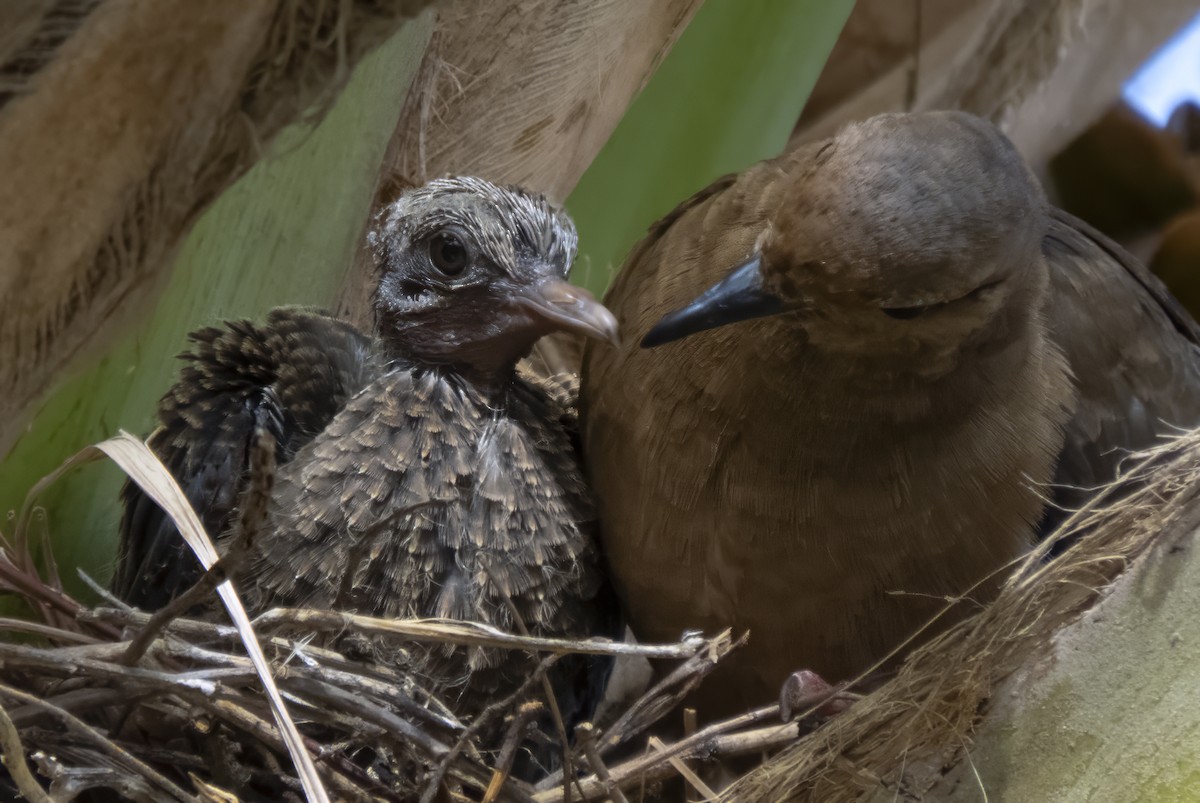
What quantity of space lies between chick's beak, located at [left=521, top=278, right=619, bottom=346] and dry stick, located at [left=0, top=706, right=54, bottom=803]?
2.10 feet

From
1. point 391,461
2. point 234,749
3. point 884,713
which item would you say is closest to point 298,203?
point 391,461

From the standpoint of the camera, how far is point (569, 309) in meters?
1.33

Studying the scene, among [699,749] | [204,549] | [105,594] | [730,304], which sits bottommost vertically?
[699,749]

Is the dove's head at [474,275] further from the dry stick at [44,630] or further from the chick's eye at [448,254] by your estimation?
the dry stick at [44,630]

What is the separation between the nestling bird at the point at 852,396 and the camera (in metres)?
1.17

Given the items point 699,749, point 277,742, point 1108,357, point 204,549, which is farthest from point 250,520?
point 1108,357

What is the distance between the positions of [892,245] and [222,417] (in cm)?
76

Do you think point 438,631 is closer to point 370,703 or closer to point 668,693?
point 370,703

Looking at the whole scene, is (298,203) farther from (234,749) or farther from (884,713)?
(884,713)

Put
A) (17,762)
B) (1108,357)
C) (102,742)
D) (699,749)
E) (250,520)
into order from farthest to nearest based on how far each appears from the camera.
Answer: (1108,357) → (699,749) → (102,742) → (17,762) → (250,520)

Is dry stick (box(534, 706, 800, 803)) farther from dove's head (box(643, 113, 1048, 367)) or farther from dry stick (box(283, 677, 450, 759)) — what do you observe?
dove's head (box(643, 113, 1048, 367))

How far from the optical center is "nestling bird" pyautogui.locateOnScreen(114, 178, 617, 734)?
1.30 m

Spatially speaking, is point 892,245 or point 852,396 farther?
point 852,396

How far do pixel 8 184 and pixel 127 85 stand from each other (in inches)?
3.5
